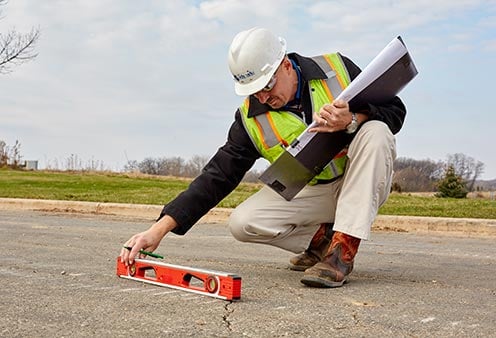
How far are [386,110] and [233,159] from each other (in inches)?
34.1

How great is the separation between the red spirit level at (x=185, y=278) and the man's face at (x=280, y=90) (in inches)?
38.4

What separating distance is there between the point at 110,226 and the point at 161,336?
18.2 ft

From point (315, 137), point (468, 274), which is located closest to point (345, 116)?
point (315, 137)

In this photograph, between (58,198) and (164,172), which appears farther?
(164,172)

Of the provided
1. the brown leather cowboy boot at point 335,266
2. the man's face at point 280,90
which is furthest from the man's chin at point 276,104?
the brown leather cowboy boot at point 335,266

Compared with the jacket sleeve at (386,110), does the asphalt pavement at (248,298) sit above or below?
below

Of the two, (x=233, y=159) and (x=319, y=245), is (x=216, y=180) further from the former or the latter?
(x=319, y=245)

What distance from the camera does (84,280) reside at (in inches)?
A: 143

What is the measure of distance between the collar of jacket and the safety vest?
2 cm

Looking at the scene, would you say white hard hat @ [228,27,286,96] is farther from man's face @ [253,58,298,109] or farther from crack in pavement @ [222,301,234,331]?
crack in pavement @ [222,301,234,331]

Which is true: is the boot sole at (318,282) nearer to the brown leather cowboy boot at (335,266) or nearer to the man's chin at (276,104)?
the brown leather cowboy boot at (335,266)

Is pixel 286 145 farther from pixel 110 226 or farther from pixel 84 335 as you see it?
pixel 110 226

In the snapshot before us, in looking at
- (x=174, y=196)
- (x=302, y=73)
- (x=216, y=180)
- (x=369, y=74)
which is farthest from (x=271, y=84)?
(x=174, y=196)

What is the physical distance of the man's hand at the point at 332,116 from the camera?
342cm
